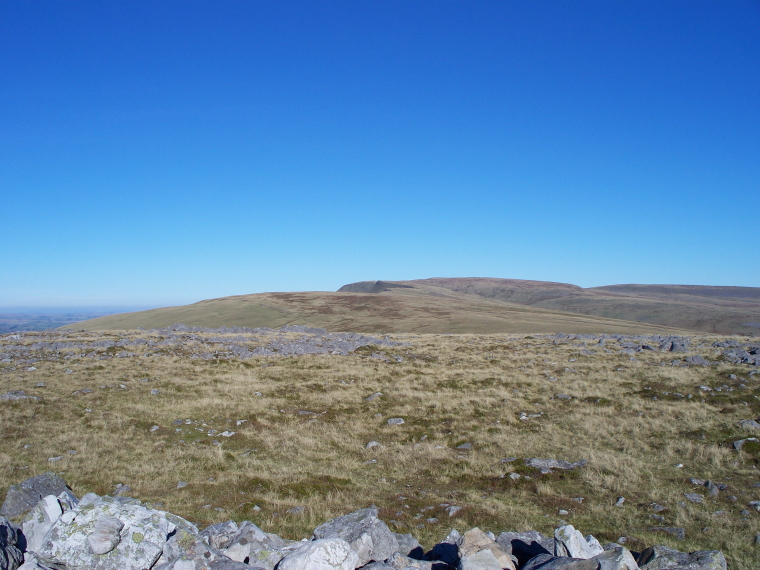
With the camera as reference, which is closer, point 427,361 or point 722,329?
point 427,361

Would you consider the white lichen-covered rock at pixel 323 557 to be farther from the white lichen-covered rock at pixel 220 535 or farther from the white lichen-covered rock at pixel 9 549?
the white lichen-covered rock at pixel 9 549

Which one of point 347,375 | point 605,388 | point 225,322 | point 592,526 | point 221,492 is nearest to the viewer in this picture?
point 592,526

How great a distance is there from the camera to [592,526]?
33.3 feet

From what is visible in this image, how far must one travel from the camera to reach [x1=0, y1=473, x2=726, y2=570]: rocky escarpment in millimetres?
6520

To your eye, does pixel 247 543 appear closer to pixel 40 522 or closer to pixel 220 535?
pixel 220 535

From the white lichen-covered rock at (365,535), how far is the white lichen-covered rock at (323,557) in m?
0.47

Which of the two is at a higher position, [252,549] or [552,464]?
[252,549]

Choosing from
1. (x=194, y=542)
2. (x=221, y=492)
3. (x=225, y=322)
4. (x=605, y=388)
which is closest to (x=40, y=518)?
(x=194, y=542)

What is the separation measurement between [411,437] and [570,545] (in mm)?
10573

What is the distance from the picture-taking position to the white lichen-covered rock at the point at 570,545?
6914 mm

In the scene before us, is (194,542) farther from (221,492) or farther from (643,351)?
(643,351)

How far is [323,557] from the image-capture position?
Answer: 658 centimetres

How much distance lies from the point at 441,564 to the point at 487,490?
5792 mm

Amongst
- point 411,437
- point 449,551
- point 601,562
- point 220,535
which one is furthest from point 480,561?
point 411,437
